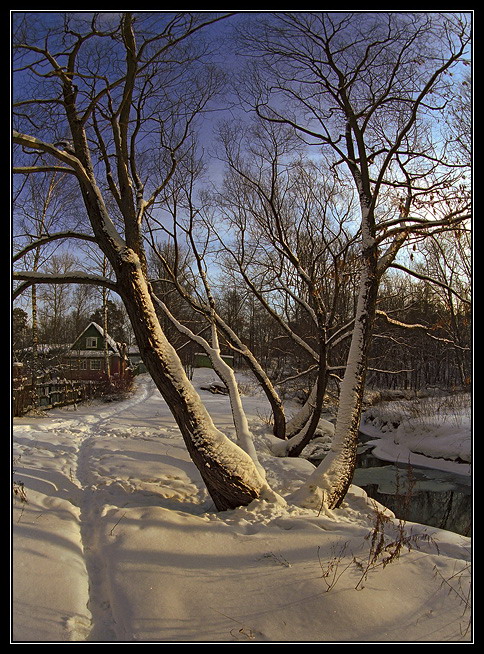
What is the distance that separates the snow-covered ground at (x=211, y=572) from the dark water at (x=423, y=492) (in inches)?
90.4

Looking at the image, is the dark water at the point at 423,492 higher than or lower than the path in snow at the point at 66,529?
lower

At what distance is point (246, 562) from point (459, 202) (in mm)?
5633

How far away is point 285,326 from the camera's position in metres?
10.7

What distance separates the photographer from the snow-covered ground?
8.96 feet

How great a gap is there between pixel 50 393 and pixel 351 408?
15173 mm

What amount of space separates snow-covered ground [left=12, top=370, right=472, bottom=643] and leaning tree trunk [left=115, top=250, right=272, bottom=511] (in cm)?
27

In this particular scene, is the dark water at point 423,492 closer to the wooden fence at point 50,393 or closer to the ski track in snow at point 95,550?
the ski track in snow at point 95,550

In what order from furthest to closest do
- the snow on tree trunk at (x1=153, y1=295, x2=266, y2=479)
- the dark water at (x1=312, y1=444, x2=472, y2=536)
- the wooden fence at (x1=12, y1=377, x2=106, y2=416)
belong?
the wooden fence at (x1=12, y1=377, x2=106, y2=416)
the dark water at (x1=312, y1=444, x2=472, y2=536)
the snow on tree trunk at (x1=153, y1=295, x2=266, y2=479)

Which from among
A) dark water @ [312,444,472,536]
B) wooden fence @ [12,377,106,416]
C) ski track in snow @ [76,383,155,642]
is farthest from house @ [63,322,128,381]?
ski track in snow @ [76,383,155,642]

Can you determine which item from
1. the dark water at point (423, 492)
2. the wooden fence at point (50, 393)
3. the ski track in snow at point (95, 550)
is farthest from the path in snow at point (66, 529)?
the dark water at point (423, 492)

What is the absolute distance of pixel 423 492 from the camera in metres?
9.26

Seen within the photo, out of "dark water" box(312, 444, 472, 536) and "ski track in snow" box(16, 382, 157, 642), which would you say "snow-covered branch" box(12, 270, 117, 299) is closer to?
"ski track in snow" box(16, 382, 157, 642)

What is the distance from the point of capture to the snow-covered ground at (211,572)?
2730 mm

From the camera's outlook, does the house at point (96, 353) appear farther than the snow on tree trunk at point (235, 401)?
Yes
